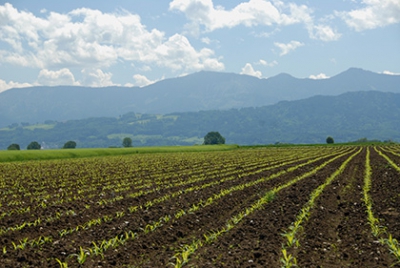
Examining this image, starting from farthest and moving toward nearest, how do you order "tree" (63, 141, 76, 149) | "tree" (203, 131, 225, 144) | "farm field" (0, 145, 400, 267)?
"tree" (203, 131, 225, 144), "tree" (63, 141, 76, 149), "farm field" (0, 145, 400, 267)

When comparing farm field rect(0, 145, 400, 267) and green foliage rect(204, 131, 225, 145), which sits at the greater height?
green foliage rect(204, 131, 225, 145)

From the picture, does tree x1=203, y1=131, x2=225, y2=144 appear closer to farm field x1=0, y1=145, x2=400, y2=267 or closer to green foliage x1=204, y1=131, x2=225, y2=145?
green foliage x1=204, y1=131, x2=225, y2=145

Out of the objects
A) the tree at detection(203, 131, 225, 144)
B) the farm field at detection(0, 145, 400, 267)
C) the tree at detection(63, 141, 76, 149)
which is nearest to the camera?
the farm field at detection(0, 145, 400, 267)

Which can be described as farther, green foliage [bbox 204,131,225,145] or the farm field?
green foliage [bbox 204,131,225,145]

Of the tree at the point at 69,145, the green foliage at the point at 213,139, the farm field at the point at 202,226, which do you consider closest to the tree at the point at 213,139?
the green foliage at the point at 213,139

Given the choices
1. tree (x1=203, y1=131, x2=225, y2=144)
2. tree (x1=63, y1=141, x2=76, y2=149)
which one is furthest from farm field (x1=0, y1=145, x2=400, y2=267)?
tree (x1=203, y1=131, x2=225, y2=144)

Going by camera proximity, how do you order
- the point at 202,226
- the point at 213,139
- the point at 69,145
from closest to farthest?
the point at 202,226, the point at 69,145, the point at 213,139

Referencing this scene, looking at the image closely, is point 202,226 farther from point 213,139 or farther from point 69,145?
point 213,139

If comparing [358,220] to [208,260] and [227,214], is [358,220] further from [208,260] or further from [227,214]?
[208,260]

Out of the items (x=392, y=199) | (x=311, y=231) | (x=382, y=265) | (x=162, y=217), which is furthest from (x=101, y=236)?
(x=392, y=199)

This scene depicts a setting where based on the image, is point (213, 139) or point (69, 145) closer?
point (69, 145)

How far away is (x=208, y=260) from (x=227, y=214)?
5831 millimetres

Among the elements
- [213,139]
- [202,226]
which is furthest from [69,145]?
[202,226]

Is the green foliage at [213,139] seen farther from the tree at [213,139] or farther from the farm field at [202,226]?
the farm field at [202,226]
